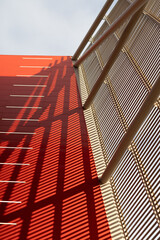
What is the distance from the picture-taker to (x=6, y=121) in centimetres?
962

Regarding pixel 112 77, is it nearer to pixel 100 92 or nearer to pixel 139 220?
pixel 100 92

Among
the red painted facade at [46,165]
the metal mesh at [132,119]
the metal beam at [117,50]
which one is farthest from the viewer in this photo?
the metal beam at [117,50]

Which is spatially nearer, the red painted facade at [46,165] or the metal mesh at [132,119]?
the red painted facade at [46,165]

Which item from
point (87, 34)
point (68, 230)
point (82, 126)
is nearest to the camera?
point (68, 230)

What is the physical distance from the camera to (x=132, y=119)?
357 inches

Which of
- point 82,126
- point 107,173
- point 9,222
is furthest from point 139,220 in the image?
point 82,126

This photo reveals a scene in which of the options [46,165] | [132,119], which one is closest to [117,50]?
[132,119]

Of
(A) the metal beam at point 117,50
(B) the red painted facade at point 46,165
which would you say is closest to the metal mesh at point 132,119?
(B) the red painted facade at point 46,165

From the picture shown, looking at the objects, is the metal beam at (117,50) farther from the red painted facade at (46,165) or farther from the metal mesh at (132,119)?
the red painted facade at (46,165)

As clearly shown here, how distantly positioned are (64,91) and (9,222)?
22.1 feet

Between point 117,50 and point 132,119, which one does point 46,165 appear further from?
point 117,50

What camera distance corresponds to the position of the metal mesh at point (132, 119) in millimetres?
6250

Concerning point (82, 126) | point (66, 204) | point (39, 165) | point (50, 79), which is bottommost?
point (66, 204)

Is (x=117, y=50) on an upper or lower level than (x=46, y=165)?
upper
